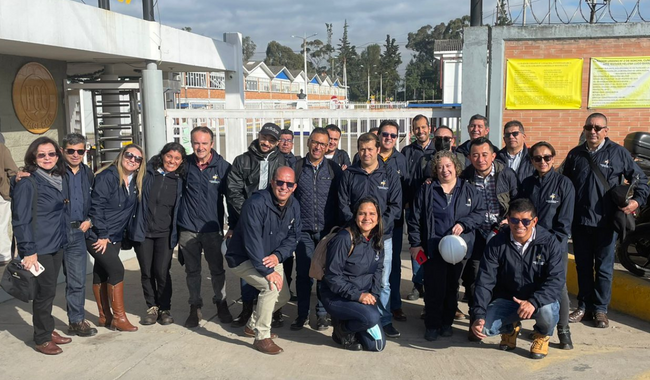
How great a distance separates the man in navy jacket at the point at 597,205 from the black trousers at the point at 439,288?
3.91 feet

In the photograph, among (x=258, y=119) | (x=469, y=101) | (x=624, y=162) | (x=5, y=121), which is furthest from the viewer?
(x=258, y=119)

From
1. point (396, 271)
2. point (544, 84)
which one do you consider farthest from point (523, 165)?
point (544, 84)

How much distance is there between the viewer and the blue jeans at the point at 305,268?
17.4 ft

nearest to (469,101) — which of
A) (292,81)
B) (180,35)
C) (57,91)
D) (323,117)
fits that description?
(323,117)

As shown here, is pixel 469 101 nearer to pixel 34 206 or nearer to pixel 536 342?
pixel 536 342

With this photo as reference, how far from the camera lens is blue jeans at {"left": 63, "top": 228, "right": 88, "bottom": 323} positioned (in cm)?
506

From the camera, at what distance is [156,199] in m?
5.36

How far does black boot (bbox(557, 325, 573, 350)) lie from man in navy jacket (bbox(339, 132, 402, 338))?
1.35 metres

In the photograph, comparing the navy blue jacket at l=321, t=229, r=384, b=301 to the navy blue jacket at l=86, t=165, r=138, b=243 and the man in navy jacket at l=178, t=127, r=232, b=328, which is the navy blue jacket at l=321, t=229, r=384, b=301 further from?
the navy blue jacket at l=86, t=165, r=138, b=243

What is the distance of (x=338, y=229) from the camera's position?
5.18 m

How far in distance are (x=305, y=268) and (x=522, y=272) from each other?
1883 mm

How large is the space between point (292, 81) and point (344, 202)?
7065 centimetres

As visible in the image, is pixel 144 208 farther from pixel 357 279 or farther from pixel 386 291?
pixel 386 291

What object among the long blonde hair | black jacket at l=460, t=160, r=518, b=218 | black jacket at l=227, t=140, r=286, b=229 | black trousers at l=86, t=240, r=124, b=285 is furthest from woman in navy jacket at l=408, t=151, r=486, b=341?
black trousers at l=86, t=240, r=124, b=285
